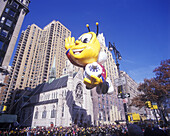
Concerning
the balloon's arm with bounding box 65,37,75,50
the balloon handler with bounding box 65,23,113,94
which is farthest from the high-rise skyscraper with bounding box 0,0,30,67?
the balloon handler with bounding box 65,23,113,94

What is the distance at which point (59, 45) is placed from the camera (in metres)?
82.6

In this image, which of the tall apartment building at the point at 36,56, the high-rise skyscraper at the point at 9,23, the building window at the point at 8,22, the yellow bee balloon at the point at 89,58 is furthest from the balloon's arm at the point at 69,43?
the tall apartment building at the point at 36,56

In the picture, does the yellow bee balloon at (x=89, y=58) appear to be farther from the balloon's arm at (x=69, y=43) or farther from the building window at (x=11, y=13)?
the building window at (x=11, y=13)

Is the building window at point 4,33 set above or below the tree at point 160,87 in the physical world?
above

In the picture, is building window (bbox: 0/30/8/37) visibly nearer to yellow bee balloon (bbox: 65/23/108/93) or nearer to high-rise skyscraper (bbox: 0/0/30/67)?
high-rise skyscraper (bbox: 0/0/30/67)

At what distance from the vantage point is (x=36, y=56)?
79.1 meters

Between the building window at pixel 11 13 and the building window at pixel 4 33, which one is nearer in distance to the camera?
the building window at pixel 4 33

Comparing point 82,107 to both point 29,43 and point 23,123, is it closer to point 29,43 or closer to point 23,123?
point 23,123

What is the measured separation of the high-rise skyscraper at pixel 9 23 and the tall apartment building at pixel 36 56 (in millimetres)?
46085

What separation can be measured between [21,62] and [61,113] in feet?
188

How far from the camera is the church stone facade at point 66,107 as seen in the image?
95.0 feet

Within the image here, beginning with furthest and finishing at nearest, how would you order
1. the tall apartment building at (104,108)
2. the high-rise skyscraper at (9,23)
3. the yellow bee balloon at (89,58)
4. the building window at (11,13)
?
1. the tall apartment building at (104,108)
2. the building window at (11,13)
3. the high-rise skyscraper at (9,23)
4. the yellow bee balloon at (89,58)

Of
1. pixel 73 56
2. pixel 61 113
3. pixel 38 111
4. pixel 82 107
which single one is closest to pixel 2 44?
pixel 73 56

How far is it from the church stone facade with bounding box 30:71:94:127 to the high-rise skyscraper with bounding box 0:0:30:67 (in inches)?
652
